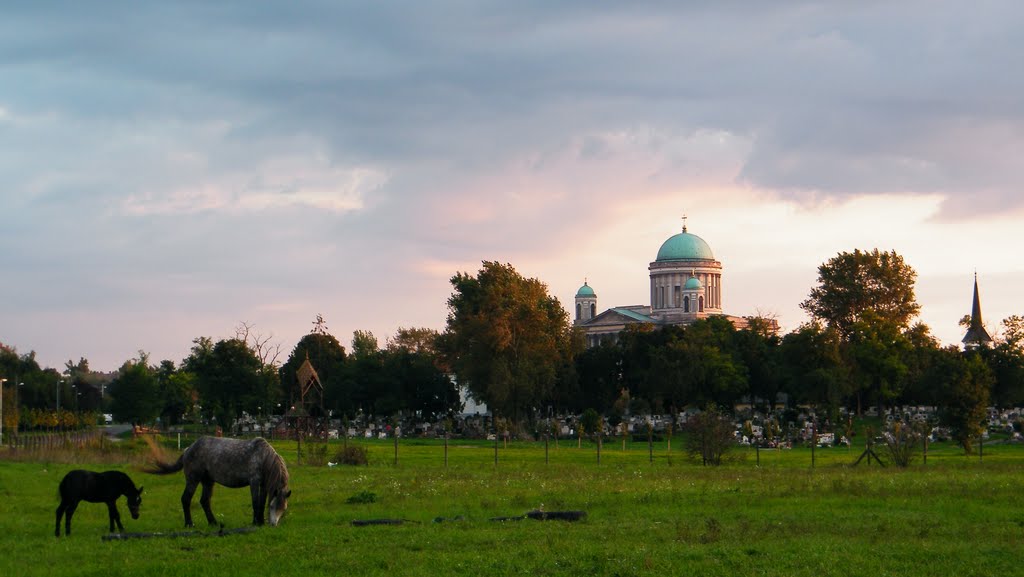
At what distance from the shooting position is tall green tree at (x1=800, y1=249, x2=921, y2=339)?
97500mm

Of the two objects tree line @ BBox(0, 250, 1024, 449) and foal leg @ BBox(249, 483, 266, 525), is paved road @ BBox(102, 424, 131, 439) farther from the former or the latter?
foal leg @ BBox(249, 483, 266, 525)

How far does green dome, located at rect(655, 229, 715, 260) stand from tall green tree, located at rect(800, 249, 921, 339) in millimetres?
93296

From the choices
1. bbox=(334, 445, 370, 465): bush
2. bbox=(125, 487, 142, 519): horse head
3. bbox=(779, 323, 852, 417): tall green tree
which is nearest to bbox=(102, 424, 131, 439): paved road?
bbox=(334, 445, 370, 465): bush

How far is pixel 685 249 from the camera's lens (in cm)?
19325

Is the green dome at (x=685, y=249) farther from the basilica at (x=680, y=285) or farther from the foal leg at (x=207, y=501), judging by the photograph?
the foal leg at (x=207, y=501)

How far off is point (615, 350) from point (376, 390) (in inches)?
864

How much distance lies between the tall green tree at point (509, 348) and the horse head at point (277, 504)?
64562mm

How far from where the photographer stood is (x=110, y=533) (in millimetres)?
20438

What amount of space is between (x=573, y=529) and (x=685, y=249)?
17545 centimetres

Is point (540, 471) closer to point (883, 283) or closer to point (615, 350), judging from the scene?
point (883, 283)

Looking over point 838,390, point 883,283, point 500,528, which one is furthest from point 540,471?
point 883,283

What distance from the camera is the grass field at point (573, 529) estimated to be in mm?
16625

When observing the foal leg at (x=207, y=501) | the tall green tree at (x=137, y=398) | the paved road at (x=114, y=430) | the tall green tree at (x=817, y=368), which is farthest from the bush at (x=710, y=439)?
the tall green tree at (x=137, y=398)

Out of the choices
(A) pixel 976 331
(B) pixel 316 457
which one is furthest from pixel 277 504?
(A) pixel 976 331
